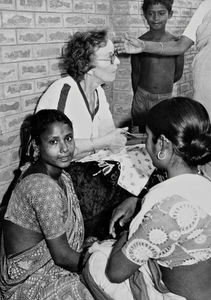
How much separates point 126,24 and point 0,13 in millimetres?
2071

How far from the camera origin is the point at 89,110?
3.19 m

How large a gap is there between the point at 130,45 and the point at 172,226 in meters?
2.27

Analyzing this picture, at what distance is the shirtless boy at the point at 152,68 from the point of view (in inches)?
189

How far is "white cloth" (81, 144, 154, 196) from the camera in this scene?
9.32ft

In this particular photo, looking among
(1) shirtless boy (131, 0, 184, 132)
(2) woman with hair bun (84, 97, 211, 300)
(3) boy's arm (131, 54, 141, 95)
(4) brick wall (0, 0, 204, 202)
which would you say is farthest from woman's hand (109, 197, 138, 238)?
(3) boy's arm (131, 54, 141, 95)

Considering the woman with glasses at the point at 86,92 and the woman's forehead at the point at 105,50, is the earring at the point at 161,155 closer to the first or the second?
the woman with glasses at the point at 86,92

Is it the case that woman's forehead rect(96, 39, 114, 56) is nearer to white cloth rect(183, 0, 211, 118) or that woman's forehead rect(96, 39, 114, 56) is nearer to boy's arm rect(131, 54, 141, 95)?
white cloth rect(183, 0, 211, 118)

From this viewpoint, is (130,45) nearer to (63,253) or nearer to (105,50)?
(105,50)

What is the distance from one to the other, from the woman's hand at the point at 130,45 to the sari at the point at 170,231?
207 cm

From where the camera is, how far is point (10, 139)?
3146mm

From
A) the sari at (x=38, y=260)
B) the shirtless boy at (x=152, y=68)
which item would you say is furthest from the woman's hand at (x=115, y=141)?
the shirtless boy at (x=152, y=68)

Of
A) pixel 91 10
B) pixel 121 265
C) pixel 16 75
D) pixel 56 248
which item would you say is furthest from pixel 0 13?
pixel 121 265

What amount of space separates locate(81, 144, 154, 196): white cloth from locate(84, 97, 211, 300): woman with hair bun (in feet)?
3.76

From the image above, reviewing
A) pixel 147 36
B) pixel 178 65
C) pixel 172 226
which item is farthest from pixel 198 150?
pixel 178 65
